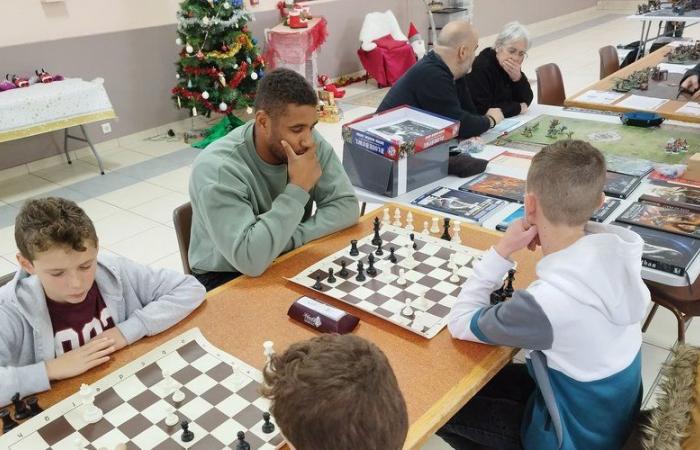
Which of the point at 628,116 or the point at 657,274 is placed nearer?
the point at 657,274

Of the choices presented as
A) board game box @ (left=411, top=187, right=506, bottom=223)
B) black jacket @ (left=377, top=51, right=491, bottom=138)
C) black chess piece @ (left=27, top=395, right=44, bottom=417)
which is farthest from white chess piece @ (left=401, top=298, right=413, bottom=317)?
black jacket @ (left=377, top=51, right=491, bottom=138)

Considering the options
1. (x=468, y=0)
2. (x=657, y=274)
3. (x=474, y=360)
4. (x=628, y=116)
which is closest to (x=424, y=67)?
(x=628, y=116)

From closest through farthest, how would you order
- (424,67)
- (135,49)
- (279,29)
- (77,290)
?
(77,290)
(424,67)
(135,49)
(279,29)

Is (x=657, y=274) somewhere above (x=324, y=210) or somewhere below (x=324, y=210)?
below

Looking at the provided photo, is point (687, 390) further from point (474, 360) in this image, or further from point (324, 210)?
point (324, 210)

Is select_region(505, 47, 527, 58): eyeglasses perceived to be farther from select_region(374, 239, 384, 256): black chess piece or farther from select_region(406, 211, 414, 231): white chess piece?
select_region(374, 239, 384, 256): black chess piece

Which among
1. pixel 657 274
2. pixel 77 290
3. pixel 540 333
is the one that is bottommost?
pixel 657 274

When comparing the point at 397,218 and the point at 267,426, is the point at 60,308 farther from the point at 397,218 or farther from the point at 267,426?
the point at 397,218

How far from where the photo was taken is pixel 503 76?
391 centimetres

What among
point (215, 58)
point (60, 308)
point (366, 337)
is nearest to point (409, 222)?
point (366, 337)

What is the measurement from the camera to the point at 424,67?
3.20 meters

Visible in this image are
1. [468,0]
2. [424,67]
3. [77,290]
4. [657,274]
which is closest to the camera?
[77,290]

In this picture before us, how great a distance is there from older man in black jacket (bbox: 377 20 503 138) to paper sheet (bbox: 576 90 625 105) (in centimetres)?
79

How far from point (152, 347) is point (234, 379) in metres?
0.29
